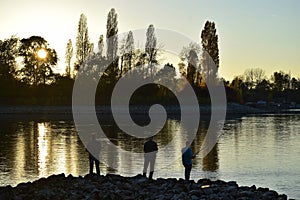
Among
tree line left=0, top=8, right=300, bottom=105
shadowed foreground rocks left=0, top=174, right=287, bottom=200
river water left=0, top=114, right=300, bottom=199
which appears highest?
tree line left=0, top=8, right=300, bottom=105

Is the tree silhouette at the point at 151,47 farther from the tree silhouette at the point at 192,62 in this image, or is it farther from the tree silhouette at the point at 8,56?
the tree silhouette at the point at 8,56

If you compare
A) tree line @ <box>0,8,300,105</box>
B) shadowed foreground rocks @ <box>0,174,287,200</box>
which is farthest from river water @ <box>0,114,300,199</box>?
tree line @ <box>0,8,300,105</box>

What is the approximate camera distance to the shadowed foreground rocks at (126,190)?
14844 millimetres

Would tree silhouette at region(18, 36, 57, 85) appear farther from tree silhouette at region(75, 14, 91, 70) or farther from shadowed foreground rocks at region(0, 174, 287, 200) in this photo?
shadowed foreground rocks at region(0, 174, 287, 200)

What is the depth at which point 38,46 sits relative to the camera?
94.1 m

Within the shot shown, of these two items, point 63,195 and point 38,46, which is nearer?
point 63,195

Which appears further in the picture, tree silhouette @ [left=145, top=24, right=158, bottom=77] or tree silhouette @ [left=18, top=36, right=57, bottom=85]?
tree silhouette @ [left=145, top=24, right=158, bottom=77]

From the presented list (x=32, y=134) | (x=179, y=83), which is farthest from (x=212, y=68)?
(x=32, y=134)

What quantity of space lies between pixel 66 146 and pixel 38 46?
6489cm

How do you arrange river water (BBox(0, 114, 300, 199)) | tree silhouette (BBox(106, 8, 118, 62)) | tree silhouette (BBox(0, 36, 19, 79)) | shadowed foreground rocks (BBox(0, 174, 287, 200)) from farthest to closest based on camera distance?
tree silhouette (BBox(106, 8, 118, 62)) < tree silhouette (BBox(0, 36, 19, 79)) < river water (BBox(0, 114, 300, 199)) < shadowed foreground rocks (BBox(0, 174, 287, 200))

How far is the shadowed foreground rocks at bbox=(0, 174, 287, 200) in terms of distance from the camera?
1484cm

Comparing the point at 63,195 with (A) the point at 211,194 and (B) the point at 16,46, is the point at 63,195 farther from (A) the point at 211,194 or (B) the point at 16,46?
(B) the point at 16,46

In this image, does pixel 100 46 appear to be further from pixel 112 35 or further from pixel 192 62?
pixel 192 62

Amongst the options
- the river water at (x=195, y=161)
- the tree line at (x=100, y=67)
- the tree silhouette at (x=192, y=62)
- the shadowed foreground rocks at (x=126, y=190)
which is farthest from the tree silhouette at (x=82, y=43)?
the shadowed foreground rocks at (x=126, y=190)
